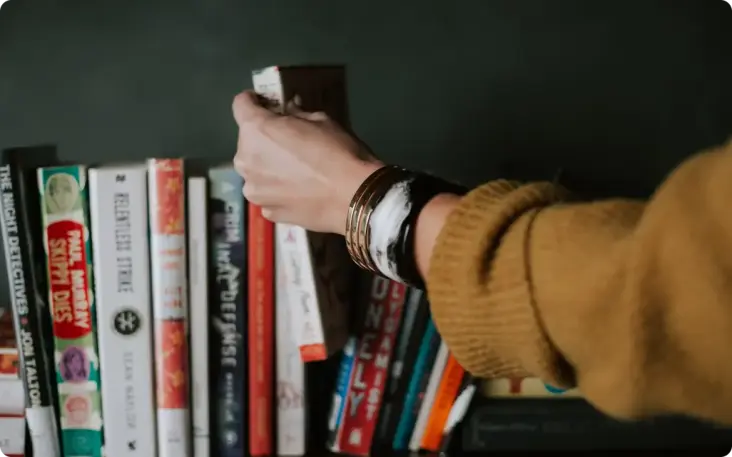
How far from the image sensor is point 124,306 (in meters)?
0.75

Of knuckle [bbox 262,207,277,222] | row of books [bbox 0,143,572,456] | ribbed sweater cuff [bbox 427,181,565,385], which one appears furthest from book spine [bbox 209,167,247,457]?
ribbed sweater cuff [bbox 427,181,565,385]

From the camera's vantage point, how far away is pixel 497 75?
Result: 94 cm

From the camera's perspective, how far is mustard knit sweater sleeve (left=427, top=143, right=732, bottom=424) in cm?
35

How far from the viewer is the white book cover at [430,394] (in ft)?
2.65

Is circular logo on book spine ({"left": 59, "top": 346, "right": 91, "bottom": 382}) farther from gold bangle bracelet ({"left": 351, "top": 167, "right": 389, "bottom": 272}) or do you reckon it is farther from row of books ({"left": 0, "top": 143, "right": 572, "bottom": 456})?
gold bangle bracelet ({"left": 351, "top": 167, "right": 389, "bottom": 272})

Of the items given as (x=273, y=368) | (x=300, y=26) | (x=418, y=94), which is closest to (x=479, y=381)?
(x=273, y=368)

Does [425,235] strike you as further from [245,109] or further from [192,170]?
[192,170]

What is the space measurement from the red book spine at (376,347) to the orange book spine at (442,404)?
0.06 meters

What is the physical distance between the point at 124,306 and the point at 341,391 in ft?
0.78

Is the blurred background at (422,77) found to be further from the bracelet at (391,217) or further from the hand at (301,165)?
the bracelet at (391,217)

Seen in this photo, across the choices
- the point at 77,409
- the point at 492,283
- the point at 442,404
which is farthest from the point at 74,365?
the point at 492,283

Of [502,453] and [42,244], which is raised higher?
[42,244]

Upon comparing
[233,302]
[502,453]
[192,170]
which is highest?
[192,170]

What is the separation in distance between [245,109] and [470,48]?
0.37 m
